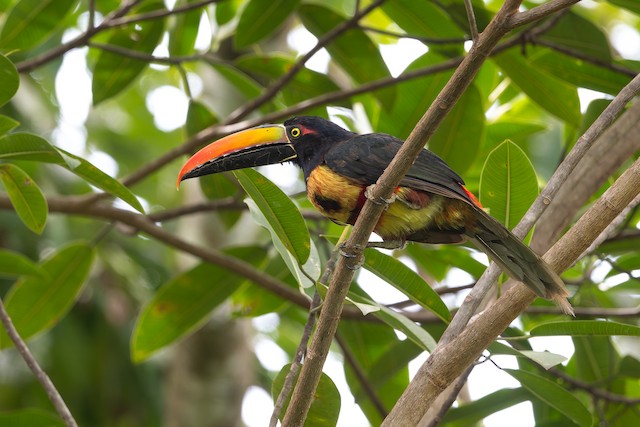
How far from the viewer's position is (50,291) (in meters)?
4.57

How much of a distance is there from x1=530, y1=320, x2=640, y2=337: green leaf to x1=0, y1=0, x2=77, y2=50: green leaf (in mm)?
2805

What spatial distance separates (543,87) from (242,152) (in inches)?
64.5

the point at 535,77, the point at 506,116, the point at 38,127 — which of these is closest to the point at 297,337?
the point at 38,127

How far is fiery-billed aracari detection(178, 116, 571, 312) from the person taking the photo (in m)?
3.10

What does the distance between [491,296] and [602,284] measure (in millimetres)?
1040

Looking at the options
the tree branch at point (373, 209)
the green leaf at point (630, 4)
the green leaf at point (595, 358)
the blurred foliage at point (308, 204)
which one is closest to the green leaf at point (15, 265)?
the blurred foliage at point (308, 204)

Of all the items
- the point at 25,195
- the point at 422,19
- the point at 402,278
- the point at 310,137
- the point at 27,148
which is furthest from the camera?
the point at 422,19

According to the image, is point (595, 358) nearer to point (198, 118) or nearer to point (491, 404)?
point (491, 404)

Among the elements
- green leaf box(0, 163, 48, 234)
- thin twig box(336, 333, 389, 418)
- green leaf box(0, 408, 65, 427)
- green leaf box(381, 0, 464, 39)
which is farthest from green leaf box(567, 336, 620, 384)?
green leaf box(0, 163, 48, 234)

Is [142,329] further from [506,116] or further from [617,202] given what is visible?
[617,202]

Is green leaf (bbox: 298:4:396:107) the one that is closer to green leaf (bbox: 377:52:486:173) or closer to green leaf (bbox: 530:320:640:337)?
green leaf (bbox: 377:52:486:173)


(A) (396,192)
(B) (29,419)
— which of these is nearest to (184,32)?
(A) (396,192)

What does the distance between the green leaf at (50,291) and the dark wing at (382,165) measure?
5.82 feet

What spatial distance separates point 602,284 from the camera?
4.32 metres
